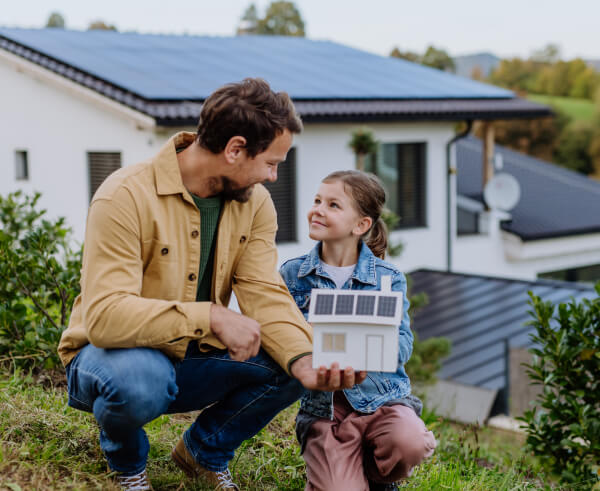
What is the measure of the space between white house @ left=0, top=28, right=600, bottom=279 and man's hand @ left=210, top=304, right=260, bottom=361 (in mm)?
7866

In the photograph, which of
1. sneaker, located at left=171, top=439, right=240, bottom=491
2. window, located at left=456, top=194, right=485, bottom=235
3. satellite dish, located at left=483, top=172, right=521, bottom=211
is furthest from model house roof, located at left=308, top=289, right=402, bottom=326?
window, located at left=456, top=194, right=485, bottom=235

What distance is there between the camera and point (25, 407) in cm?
360

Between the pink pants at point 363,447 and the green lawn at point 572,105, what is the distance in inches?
1763

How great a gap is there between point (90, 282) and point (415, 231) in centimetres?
1227

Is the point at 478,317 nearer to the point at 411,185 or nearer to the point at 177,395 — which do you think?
the point at 411,185

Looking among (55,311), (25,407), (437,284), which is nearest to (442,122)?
(437,284)

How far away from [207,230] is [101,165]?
30.9 ft

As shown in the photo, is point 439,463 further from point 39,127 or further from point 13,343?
point 39,127

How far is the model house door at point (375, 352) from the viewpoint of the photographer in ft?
8.83

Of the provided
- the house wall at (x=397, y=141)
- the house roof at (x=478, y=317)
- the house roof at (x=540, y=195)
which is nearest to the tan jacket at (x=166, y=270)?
the house roof at (x=478, y=317)

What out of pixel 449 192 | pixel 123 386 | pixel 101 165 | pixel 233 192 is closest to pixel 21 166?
pixel 101 165

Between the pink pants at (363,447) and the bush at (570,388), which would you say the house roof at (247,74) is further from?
the pink pants at (363,447)

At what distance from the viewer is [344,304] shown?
2740 mm

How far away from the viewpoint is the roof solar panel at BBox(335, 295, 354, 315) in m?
2.72
